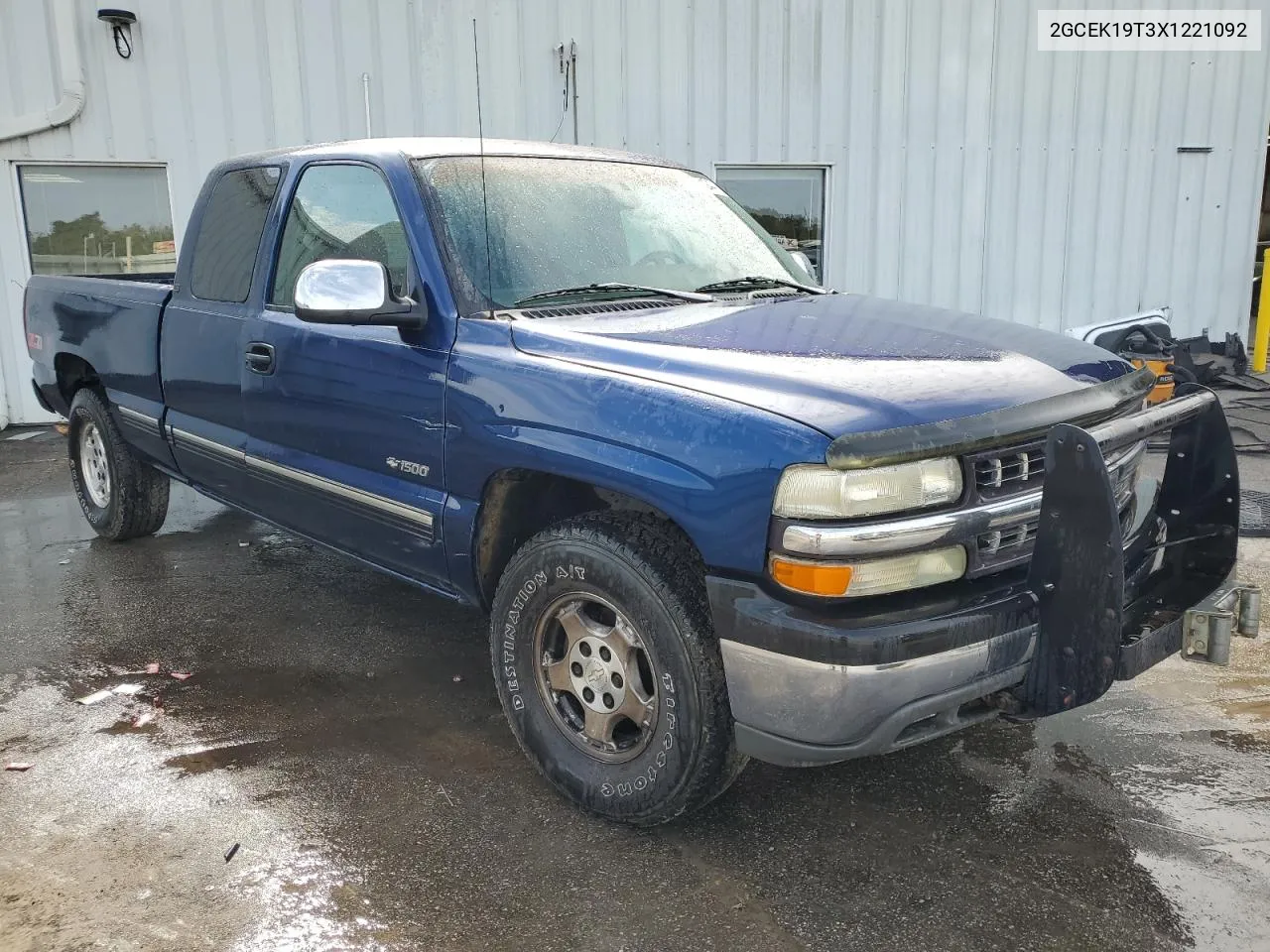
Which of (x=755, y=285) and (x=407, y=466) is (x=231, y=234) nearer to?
(x=407, y=466)

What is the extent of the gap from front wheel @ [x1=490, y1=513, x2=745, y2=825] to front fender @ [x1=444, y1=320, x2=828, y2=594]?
6.5 inches

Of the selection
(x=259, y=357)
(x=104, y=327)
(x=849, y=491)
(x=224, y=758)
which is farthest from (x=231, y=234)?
(x=849, y=491)

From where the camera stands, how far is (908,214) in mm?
10164

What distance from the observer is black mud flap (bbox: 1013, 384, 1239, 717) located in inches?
87.7

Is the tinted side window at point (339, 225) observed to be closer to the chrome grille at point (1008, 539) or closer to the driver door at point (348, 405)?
the driver door at point (348, 405)

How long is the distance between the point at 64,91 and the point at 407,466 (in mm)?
7270

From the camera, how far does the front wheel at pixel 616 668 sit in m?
2.50

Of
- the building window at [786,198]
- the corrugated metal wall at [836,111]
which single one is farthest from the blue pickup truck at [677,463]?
the building window at [786,198]

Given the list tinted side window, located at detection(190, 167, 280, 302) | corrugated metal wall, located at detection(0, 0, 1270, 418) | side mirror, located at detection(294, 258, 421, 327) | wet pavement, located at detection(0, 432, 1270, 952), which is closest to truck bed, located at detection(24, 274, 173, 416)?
tinted side window, located at detection(190, 167, 280, 302)

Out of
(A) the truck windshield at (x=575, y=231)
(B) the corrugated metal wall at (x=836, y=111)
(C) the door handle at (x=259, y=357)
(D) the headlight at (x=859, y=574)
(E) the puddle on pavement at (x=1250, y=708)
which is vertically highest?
(B) the corrugated metal wall at (x=836, y=111)

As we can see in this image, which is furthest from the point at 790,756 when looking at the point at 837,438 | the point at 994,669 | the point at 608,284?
the point at 608,284

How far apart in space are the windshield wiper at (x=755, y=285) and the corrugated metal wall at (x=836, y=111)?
6062 mm

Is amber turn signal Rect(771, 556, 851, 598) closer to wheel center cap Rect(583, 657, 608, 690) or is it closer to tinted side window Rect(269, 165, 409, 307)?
wheel center cap Rect(583, 657, 608, 690)

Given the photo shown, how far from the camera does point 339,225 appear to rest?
369cm
